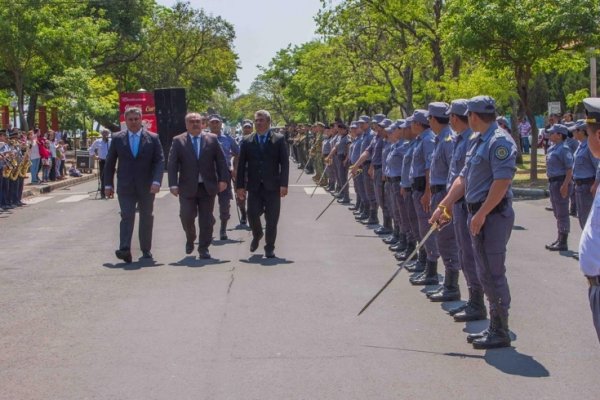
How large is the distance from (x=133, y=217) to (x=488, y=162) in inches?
245

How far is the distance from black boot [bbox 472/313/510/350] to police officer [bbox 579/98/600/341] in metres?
2.61

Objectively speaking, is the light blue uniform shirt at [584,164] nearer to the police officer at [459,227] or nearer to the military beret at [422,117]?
the military beret at [422,117]

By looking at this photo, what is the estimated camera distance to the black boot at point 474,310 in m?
8.23

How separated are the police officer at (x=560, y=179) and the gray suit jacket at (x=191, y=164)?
4.77 metres

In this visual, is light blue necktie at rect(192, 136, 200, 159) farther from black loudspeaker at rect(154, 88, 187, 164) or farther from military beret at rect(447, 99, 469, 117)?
black loudspeaker at rect(154, 88, 187, 164)

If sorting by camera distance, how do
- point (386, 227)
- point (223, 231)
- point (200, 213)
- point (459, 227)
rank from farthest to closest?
point (386, 227) → point (223, 231) → point (200, 213) → point (459, 227)

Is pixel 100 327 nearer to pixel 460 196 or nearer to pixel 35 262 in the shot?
pixel 460 196

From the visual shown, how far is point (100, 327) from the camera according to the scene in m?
8.32

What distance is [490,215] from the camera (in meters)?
7.32

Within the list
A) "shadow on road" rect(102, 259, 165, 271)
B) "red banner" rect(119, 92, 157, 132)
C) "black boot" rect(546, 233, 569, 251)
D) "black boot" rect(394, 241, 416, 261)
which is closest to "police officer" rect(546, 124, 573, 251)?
"black boot" rect(546, 233, 569, 251)

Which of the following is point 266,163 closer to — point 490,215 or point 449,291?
point 449,291

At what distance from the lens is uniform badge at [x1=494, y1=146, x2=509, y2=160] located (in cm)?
715

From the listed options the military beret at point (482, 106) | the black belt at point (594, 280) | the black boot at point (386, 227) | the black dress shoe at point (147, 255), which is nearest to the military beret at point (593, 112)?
the black belt at point (594, 280)

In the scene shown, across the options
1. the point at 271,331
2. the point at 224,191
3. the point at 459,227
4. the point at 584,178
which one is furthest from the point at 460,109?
the point at 224,191
